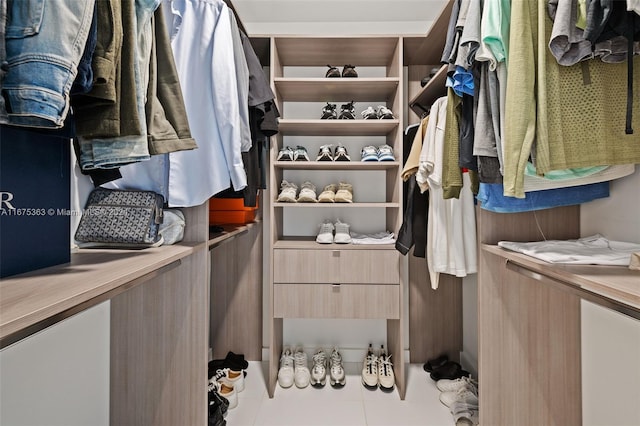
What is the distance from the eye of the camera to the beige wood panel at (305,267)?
189 centimetres

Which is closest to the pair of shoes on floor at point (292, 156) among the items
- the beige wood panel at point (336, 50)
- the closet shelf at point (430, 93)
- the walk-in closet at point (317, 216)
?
the walk-in closet at point (317, 216)

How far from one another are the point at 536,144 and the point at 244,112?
3.24 feet

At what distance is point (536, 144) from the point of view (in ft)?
2.92

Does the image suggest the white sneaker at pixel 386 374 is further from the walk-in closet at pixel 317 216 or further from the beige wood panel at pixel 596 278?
the beige wood panel at pixel 596 278

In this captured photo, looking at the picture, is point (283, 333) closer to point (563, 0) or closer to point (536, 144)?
point (536, 144)

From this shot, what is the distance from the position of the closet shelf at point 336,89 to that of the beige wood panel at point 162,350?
3.86ft

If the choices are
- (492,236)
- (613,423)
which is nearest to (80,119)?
(492,236)

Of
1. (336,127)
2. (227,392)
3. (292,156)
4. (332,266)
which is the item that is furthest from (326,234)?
(227,392)

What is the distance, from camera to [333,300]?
1883 millimetres

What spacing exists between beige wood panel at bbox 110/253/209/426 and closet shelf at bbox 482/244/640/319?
3.48 feet

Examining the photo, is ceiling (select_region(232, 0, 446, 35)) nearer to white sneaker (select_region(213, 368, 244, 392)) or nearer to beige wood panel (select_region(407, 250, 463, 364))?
beige wood panel (select_region(407, 250, 463, 364))

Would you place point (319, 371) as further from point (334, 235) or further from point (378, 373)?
point (334, 235)

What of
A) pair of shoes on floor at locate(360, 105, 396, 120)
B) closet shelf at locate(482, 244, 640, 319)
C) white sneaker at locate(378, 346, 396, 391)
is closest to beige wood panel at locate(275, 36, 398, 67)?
pair of shoes on floor at locate(360, 105, 396, 120)

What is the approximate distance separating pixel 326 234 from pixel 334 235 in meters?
0.12
